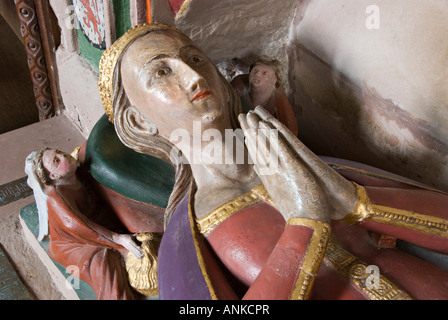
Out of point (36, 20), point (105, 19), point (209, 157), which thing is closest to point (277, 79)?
point (209, 157)

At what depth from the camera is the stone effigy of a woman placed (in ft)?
4.94

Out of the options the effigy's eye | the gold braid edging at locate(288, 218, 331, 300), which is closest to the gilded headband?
the effigy's eye

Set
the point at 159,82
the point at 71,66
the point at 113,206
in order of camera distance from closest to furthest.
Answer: the point at 159,82 < the point at 113,206 < the point at 71,66

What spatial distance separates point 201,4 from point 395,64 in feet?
3.55

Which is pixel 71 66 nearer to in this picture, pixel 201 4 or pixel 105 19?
pixel 105 19

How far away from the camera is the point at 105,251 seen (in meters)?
2.25

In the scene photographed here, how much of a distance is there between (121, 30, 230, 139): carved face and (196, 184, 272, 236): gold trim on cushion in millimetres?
311

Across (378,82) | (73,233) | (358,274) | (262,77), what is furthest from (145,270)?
(378,82)

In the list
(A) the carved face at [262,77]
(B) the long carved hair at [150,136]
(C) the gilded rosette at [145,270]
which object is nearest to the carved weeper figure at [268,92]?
(A) the carved face at [262,77]

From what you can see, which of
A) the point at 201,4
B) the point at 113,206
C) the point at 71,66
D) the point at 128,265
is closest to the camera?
the point at 128,265

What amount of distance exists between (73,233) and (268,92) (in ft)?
3.91

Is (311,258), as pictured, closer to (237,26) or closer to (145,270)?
(145,270)

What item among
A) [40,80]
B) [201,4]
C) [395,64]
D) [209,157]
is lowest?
[40,80]

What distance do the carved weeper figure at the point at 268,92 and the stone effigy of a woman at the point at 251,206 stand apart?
352 millimetres
